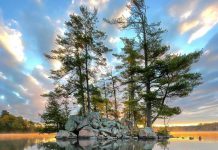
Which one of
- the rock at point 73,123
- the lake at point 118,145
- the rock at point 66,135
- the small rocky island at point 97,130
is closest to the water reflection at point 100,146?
the lake at point 118,145

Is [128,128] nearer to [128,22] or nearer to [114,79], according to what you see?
[128,22]

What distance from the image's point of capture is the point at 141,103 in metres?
35.6

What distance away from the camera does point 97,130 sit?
1259 inches

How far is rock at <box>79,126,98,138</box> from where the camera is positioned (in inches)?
1244

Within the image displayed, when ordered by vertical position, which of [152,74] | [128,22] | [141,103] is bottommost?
[141,103]

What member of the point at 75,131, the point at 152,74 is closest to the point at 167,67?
the point at 152,74

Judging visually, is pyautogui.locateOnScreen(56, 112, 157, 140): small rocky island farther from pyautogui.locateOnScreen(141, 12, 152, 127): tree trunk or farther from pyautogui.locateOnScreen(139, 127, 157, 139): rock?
pyautogui.locateOnScreen(141, 12, 152, 127): tree trunk

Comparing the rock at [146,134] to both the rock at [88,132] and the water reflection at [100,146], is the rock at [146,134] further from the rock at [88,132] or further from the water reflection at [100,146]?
the water reflection at [100,146]

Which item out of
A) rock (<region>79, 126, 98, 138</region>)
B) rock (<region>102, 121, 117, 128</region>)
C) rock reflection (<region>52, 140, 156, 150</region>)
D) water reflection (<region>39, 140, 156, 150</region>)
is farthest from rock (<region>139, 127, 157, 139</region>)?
water reflection (<region>39, 140, 156, 150</region>)

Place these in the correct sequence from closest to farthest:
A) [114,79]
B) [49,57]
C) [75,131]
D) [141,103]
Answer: [75,131] < [141,103] < [49,57] < [114,79]

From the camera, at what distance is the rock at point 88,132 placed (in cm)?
3161

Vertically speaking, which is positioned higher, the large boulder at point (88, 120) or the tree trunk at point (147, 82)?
the tree trunk at point (147, 82)

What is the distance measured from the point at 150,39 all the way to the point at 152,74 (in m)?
4.24

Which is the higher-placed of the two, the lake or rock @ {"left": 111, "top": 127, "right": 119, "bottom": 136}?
rock @ {"left": 111, "top": 127, "right": 119, "bottom": 136}
